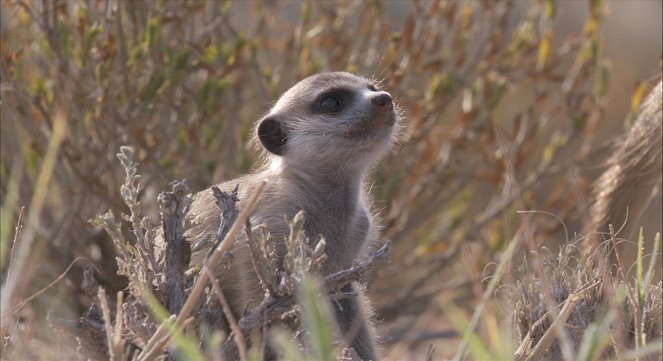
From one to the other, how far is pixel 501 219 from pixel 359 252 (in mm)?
1977

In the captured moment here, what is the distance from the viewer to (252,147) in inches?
184

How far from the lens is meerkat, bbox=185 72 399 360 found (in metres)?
3.34

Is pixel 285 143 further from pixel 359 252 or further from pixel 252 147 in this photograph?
pixel 252 147

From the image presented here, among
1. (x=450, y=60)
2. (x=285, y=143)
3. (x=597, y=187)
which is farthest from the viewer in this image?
(x=450, y=60)

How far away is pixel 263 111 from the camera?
4527mm

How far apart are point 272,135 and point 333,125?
23 centimetres

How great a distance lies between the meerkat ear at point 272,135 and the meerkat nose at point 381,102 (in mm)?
362

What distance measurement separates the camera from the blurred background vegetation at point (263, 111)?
420 centimetres

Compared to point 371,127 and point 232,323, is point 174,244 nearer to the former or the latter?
point 232,323

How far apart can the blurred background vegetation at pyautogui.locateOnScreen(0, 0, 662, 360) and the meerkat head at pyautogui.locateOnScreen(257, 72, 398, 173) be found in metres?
0.49

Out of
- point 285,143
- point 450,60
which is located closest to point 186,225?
point 285,143

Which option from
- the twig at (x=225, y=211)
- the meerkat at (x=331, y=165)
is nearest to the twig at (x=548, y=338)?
the twig at (x=225, y=211)

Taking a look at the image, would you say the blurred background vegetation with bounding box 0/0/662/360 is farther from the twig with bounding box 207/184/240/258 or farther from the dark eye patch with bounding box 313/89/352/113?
the twig with bounding box 207/184/240/258

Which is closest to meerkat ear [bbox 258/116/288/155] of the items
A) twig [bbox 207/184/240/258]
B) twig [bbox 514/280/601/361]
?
twig [bbox 207/184/240/258]
